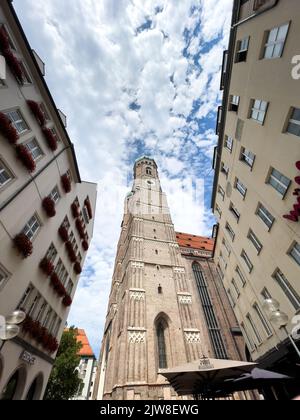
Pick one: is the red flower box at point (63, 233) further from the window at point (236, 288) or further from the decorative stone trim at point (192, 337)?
the decorative stone trim at point (192, 337)

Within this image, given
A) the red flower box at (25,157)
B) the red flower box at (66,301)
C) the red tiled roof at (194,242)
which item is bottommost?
the red flower box at (66,301)

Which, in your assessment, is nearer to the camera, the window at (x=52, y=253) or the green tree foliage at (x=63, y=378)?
the window at (x=52, y=253)

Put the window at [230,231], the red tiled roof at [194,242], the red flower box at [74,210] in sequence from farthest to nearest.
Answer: the red tiled roof at [194,242] → the red flower box at [74,210] → the window at [230,231]

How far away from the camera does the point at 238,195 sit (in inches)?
507

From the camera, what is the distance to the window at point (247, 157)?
10930 millimetres

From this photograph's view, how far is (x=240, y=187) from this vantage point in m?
12.7

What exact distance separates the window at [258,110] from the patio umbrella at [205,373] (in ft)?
34.1

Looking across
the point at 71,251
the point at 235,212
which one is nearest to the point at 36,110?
the point at 71,251

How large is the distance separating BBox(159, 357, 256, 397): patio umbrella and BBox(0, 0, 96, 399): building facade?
6.49m

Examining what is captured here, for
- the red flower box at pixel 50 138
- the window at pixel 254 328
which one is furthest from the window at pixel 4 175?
the window at pixel 254 328

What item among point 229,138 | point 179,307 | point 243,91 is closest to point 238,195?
point 229,138

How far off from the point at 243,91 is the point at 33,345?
16.8 metres

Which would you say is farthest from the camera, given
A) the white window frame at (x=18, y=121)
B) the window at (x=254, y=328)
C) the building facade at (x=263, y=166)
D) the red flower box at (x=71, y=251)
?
the red flower box at (x=71, y=251)
